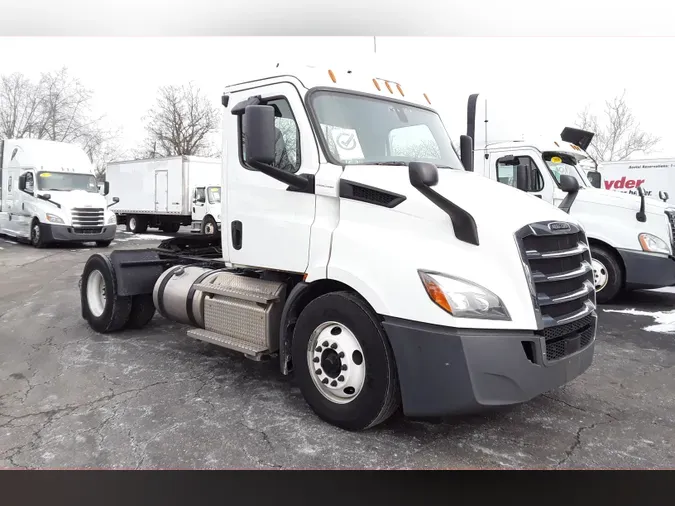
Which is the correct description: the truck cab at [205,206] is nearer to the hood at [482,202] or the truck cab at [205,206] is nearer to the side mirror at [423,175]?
the hood at [482,202]

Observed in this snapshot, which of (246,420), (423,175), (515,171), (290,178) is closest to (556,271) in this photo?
(423,175)

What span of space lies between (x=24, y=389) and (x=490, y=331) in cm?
382

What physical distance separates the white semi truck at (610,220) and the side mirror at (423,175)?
4439 mm

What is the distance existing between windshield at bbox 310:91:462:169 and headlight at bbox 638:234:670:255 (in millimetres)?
4773

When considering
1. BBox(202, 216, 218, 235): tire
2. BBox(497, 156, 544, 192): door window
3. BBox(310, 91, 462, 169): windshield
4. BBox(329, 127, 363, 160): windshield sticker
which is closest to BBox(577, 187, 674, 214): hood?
BBox(497, 156, 544, 192): door window

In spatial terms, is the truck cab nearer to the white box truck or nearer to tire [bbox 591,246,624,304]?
the white box truck

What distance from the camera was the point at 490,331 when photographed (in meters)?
2.99

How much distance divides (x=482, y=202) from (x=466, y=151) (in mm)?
1642

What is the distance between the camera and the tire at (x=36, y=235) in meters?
15.9

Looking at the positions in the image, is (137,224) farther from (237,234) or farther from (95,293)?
(237,234)

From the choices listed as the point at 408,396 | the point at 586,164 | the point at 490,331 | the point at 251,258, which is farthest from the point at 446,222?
the point at 586,164

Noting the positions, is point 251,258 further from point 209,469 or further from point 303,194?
point 209,469

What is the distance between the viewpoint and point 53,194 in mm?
16078

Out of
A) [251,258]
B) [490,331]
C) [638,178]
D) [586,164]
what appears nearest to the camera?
[490,331]
